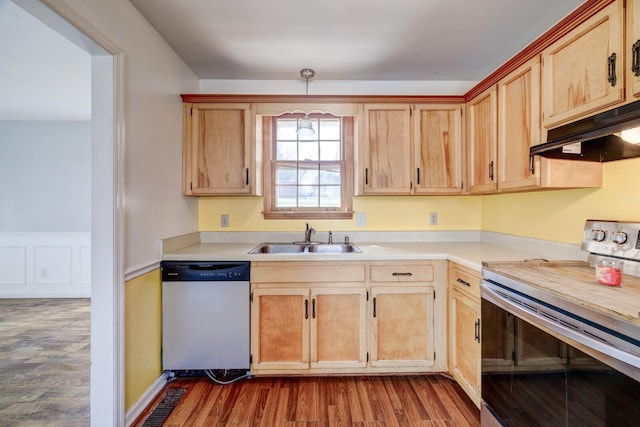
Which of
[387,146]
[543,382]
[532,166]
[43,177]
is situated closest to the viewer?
[543,382]

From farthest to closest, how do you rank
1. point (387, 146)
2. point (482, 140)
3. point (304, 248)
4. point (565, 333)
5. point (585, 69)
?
1. point (304, 248)
2. point (387, 146)
3. point (482, 140)
4. point (585, 69)
5. point (565, 333)

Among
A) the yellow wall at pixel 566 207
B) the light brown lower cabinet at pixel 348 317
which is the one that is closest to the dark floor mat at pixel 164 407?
the light brown lower cabinet at pixel 348 317

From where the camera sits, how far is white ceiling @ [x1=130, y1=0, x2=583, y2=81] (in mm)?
1775

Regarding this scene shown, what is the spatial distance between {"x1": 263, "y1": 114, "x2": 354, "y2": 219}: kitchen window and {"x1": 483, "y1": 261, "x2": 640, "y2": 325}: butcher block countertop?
1.53 meters

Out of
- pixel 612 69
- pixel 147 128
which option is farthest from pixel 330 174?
pixel 612 69

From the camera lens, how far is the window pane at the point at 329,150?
111 inches

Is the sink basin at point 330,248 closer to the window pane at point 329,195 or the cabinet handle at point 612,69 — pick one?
the window pane at point 329,195

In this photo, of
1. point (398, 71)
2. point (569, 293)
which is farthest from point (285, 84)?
point (569, 293)

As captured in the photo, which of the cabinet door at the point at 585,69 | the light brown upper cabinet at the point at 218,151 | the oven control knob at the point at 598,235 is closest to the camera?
the cabinet door at the point at 585,69

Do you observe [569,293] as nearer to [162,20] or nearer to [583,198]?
[583,198]

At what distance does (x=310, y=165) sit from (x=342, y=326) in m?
1.48

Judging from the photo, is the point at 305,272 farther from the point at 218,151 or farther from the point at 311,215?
the point at 218,151

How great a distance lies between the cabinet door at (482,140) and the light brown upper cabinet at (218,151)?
1.77 meters

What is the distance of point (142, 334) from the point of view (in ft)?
6.06
